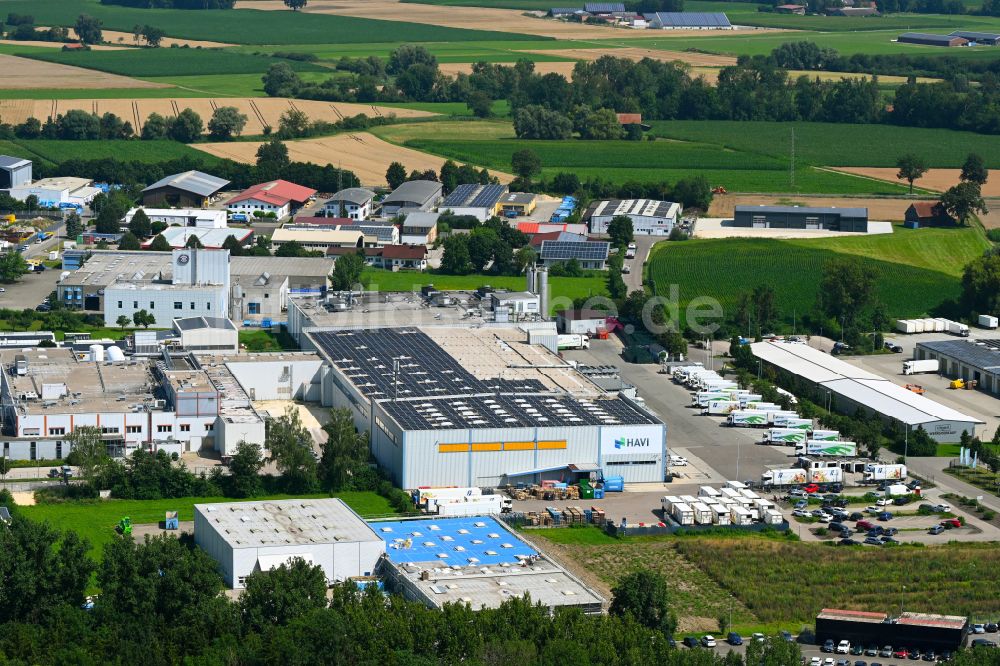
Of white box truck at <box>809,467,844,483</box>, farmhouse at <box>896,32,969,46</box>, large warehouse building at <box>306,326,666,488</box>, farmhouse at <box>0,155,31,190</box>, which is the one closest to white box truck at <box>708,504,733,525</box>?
large warehouse building at <box>306,326,666,488</box>

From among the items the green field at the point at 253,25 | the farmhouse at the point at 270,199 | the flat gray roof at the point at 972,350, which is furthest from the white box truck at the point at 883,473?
the green field at the point at 253,25

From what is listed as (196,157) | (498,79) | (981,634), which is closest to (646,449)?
(981,634)

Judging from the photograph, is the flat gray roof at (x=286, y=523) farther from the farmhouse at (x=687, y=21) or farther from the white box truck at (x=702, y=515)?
the farmhouse at (x=687, y=21)

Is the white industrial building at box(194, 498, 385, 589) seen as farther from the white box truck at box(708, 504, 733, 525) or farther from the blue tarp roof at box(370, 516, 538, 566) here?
the white box truck at box(708, 504, 733, 525)

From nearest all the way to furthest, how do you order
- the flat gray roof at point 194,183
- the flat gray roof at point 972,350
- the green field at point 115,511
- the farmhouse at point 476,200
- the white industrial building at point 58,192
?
the green field at point 115,511, the flat gray roof at point 972,350, the farmhouse at point 476,200, the white industrial building at point 58,192, the flat gray roof at point 194,183

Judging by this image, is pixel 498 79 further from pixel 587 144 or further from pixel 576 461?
pixel 576 461
